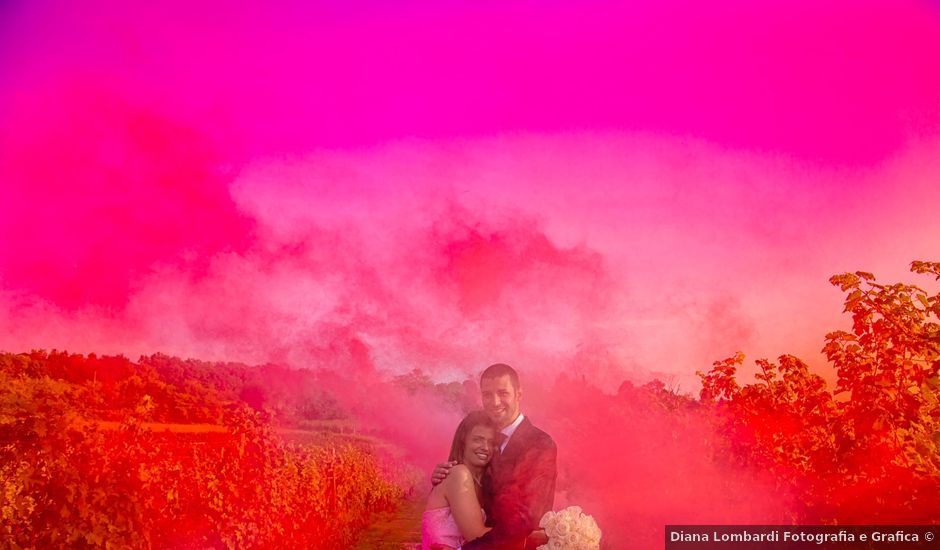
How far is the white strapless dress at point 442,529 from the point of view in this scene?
5395 mm

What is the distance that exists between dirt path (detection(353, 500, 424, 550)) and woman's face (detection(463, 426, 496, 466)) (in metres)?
6.22

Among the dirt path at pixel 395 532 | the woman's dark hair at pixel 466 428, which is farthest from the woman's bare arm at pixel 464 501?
the dirt path at pixel 395 532

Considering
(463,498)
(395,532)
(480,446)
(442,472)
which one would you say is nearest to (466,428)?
(480,446)

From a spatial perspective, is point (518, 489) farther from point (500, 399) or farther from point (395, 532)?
point (395, 532)

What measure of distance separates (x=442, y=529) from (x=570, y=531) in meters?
1.15

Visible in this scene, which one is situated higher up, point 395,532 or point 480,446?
point 480,446

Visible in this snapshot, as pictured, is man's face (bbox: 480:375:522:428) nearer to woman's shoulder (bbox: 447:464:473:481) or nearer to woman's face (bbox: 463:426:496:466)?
woman's face (bbox: 463:426:496:466)

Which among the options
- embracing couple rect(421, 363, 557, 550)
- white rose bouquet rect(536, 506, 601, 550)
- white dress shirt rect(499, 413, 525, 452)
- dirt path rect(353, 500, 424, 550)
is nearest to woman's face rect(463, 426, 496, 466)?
embracing couple rect(421, 363, 557, 550)

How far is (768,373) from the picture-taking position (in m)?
8.79

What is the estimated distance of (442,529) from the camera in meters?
5.40

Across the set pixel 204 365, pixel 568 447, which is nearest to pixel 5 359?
pixel 204 365

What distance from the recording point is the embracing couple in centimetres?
532

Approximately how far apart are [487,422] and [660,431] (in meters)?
6.88

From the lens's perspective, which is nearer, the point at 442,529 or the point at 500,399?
the point at 442,529
